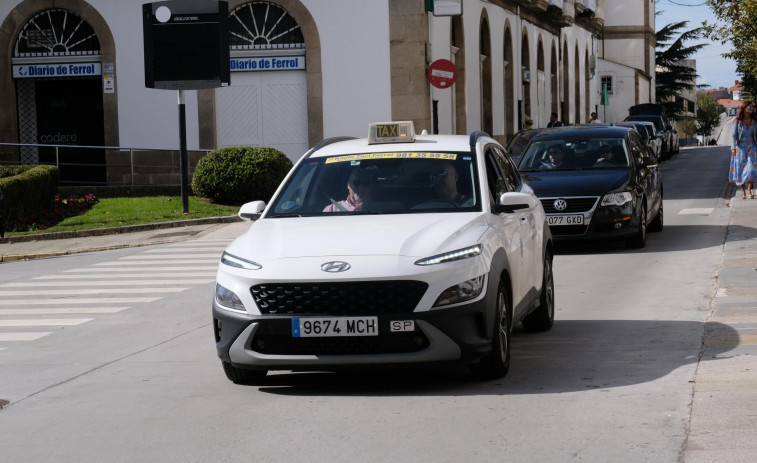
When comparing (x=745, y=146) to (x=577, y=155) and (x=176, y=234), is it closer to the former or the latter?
(x=577, y=155)

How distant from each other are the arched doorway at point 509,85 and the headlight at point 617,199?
1134 inches

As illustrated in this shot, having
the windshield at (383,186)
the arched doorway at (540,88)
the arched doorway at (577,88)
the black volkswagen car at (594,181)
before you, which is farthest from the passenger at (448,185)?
the arched doorway at (577,88)

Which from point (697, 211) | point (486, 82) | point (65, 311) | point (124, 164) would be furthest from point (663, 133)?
point (65, 311)

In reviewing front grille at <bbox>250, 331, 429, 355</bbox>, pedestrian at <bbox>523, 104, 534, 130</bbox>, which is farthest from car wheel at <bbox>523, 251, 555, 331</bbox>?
pedestrian at <bbox>523, 104, 534, 130</bbox>

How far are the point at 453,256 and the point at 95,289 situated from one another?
26.2ft

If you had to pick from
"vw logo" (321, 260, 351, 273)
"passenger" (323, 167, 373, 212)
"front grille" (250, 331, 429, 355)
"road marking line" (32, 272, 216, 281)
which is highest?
"passenger" (323, 167, 373, 212)

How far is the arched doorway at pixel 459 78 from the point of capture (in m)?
36.8

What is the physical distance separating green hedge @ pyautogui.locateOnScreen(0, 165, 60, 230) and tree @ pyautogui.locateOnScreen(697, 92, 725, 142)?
158 metres

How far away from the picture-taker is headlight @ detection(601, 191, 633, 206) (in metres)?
15.7

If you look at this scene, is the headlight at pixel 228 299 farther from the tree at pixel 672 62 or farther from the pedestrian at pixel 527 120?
the tree at pixel 672 62

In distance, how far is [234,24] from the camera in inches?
1246

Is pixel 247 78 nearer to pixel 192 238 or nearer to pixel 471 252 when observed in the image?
pixel 192 238

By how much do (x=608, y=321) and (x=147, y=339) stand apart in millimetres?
3790

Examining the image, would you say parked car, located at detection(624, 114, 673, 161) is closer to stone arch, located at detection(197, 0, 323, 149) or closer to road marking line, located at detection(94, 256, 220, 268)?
stone arch, located at detection(197, 0, 323, 149)
